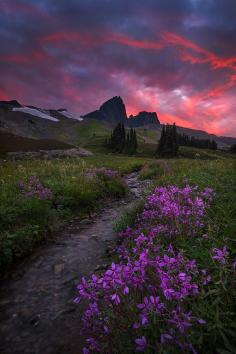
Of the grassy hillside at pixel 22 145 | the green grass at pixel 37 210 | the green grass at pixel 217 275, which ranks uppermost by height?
the green grass at pixel 217 275

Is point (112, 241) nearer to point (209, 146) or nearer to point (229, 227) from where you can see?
point (229, 227)

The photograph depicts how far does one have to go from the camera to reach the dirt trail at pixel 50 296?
3.98 meters

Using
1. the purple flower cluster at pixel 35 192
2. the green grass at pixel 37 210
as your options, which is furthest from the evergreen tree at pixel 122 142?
the purple flower cluster at pixel 35 192

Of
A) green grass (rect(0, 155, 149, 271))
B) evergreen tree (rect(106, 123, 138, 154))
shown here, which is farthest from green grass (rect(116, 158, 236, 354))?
evergreen tree (rect(106, 123, 138, 154))

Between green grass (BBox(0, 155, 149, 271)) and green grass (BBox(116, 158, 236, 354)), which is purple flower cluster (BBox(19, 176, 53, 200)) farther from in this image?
green grass (BBox(116, 158, 236, 354))

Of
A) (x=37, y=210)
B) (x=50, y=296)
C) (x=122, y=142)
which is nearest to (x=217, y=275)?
(x=50, y=296)

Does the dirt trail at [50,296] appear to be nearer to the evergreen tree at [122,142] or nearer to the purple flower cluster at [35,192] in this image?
the purple flower cluster at [35,192]

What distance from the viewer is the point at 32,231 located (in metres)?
7.22

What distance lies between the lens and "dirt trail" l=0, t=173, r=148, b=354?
3.98 metres

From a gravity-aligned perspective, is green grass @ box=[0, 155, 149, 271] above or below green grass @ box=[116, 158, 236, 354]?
below

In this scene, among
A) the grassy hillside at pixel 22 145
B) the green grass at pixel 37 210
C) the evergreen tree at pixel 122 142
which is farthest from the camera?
the evergreen tree at pixel 122 142

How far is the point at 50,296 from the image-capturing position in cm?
512

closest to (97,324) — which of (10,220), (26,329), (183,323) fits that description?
(183,323)

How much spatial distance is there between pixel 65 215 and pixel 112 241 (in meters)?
2.78
